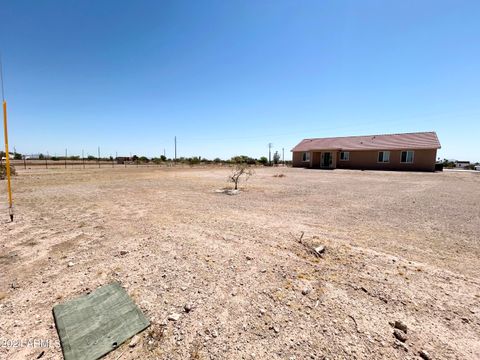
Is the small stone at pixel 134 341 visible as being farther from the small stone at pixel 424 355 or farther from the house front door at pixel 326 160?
the house front door at pixel 326 160

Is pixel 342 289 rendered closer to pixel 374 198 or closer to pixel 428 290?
pixel 428 290

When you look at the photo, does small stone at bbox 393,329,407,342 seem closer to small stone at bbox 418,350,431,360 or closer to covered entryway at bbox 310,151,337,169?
small stone at bbox 418,350,431,360

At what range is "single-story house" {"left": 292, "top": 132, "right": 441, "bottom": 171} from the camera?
21672mm

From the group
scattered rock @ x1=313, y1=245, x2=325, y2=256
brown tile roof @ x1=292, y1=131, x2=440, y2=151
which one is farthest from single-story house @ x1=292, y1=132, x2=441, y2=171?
scattered rock @ x1=313, y1=245, x2=325, y2=256

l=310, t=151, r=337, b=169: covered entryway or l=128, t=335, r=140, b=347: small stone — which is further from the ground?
l=310, t=151, r=337, b=169: covered entryway

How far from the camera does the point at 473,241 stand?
3.87 meters

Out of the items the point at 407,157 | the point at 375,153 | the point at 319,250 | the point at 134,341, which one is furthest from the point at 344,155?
the point at 134,341

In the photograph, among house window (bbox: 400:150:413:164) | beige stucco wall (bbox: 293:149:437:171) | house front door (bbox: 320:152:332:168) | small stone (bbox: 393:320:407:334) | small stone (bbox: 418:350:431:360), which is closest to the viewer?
small stone (bbox: 418:350:431:360)

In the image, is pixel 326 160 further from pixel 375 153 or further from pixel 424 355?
pixel 424 355

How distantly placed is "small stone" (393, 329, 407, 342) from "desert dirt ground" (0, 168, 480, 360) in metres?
0.04

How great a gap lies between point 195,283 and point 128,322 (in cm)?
75

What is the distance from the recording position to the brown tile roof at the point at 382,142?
2198cm

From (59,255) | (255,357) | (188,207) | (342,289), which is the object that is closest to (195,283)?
(255,357)

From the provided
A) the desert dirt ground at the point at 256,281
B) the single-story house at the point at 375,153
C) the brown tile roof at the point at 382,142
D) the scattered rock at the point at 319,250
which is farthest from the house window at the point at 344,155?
the scattered rock at the point at 319,250
